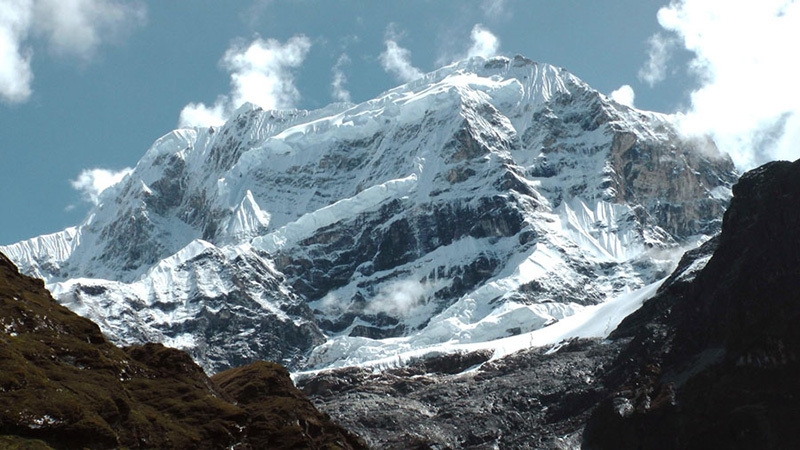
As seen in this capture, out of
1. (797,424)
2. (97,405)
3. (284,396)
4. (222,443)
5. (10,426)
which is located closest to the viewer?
(10,426)

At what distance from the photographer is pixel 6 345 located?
111 metres

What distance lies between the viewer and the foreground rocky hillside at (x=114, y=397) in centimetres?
10438

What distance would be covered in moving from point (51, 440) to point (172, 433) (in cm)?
1539

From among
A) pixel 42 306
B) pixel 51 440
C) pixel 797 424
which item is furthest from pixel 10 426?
pixel 797 424

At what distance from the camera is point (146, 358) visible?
135000mm

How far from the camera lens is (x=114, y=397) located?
11362 cm

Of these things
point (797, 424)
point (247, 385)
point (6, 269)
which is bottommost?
point (797, 424)

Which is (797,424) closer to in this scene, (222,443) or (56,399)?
(222,443)

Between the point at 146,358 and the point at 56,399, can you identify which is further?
the point at 146,358

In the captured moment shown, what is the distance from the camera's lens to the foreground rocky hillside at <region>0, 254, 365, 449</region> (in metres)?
104

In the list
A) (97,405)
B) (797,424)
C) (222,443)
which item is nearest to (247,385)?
(222,443)

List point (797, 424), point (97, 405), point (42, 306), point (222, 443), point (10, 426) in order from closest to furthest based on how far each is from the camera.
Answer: point (10, 426), point (97, 405), point (222, 443), point (42, 306), point (797, 424)

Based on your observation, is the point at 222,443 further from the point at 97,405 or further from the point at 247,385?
the point at 247,385

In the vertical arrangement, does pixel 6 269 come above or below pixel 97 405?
above
